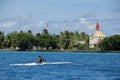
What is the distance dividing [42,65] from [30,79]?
2332 centimetres

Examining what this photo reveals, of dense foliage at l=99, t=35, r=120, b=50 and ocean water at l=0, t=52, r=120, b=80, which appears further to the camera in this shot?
dense foliage at l=99, t=35, r=120, b=50

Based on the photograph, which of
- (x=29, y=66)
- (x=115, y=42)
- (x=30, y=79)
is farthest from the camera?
(x=115, y=42)

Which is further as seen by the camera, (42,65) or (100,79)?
(42,65)

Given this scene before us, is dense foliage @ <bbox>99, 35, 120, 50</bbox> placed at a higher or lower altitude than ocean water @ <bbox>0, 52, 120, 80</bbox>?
higher

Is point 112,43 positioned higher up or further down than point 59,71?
higher up

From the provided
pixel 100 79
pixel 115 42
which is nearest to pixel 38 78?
pixel 100 79

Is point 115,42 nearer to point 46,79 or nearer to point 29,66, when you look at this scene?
point 29,66

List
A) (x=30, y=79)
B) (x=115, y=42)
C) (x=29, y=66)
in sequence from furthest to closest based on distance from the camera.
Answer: (x=115, y=42) < (x=29, y=66) < (x=30, y=79)

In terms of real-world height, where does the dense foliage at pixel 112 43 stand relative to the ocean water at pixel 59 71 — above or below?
above

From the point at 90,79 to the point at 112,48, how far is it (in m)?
155

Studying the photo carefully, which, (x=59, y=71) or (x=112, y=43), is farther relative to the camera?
(x=112, y=43)

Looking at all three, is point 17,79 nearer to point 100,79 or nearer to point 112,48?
point 100,79

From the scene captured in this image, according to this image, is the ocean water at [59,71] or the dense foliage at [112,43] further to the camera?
the dense foliage at [112,43]

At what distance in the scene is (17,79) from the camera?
4553cm
